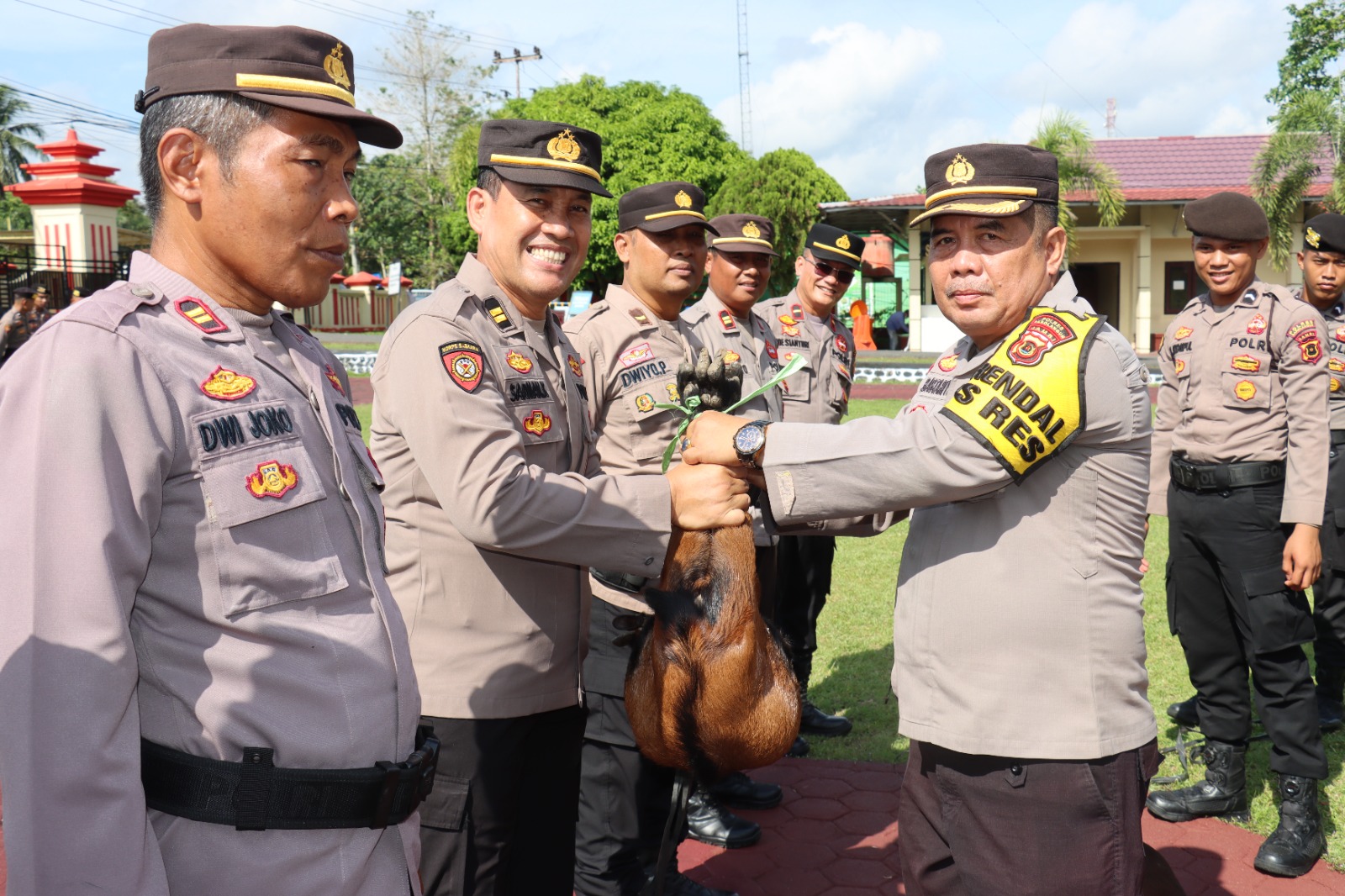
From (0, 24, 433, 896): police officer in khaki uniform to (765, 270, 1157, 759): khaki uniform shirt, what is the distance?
107 cm

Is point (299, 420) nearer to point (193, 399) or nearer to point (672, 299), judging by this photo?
point (193, 399)

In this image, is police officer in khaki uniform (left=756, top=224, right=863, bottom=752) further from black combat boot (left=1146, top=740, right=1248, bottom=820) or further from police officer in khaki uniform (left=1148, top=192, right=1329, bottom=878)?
police officer in khaki uniform (left=1148, top=192, right=1329, bottom=878)

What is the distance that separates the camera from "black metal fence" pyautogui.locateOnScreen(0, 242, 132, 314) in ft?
61.1

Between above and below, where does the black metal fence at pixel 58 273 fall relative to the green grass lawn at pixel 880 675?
above

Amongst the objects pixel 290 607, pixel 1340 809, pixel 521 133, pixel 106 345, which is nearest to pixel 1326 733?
pixel 1340 809

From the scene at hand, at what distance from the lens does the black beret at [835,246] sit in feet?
21.9

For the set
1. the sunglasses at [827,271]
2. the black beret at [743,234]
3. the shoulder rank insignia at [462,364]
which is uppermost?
the black beret at [743,234]

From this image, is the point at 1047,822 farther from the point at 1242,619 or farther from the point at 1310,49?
the point at 1310,49

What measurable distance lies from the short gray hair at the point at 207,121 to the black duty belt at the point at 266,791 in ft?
2.86

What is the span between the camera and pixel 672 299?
4559mm

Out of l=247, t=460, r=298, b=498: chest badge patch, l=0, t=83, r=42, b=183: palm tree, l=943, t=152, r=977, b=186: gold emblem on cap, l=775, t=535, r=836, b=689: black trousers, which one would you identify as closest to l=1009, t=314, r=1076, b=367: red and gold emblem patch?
l=943, t=152, r=977, b=186: gold emblem on cap

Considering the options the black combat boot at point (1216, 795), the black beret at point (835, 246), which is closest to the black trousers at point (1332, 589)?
the black combat boot at point (1216, 795)

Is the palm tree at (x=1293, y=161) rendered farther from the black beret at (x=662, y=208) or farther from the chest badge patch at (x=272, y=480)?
the chest badge patch at (x=272, y=480)

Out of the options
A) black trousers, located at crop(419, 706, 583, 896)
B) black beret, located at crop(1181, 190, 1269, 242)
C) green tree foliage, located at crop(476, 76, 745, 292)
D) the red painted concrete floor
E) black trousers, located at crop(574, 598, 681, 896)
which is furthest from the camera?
green tree foliage, located at crop(476, 76, 745, 292)
